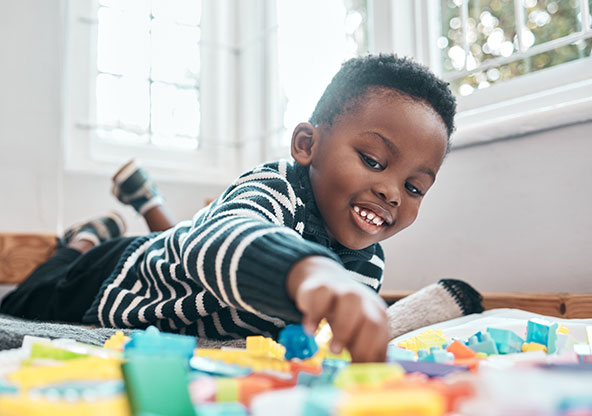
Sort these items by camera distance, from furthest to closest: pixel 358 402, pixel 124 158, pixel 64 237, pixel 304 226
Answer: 1. pixel 124 158
2. pixel 64 237
3. pixel 304 226
4. pixel 358 402

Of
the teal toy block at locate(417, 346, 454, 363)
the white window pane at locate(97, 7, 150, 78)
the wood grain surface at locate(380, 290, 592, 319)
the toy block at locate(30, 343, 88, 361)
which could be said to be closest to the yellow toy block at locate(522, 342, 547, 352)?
the teal toy block at locate(417, 346, 454, 363)

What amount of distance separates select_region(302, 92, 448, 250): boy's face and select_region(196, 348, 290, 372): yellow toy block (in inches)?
14.0

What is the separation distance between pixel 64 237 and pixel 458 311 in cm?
102

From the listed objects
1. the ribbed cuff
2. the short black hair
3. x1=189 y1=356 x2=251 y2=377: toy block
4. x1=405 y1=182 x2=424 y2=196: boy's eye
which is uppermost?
the short black hair

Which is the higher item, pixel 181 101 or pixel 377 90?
pixel 181 101

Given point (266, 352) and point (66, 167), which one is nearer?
point (266, 352)

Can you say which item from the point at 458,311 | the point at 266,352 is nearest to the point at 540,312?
the point at 458,311

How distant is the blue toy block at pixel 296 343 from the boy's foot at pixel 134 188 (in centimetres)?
105

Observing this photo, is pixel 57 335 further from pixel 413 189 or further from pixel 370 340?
pixel 413 189

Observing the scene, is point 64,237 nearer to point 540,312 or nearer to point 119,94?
point 119,94

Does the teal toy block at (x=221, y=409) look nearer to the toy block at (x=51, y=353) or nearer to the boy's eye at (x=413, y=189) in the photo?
the toy block at (x=51, y=353)

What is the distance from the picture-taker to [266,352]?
524 mm

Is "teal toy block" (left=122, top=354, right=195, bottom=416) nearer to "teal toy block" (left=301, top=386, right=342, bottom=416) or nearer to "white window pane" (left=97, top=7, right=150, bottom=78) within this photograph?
"teal toy block" (left=301, top=386, right=342, bottom=416)

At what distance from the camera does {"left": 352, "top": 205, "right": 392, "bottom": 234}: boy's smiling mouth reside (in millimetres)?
812
